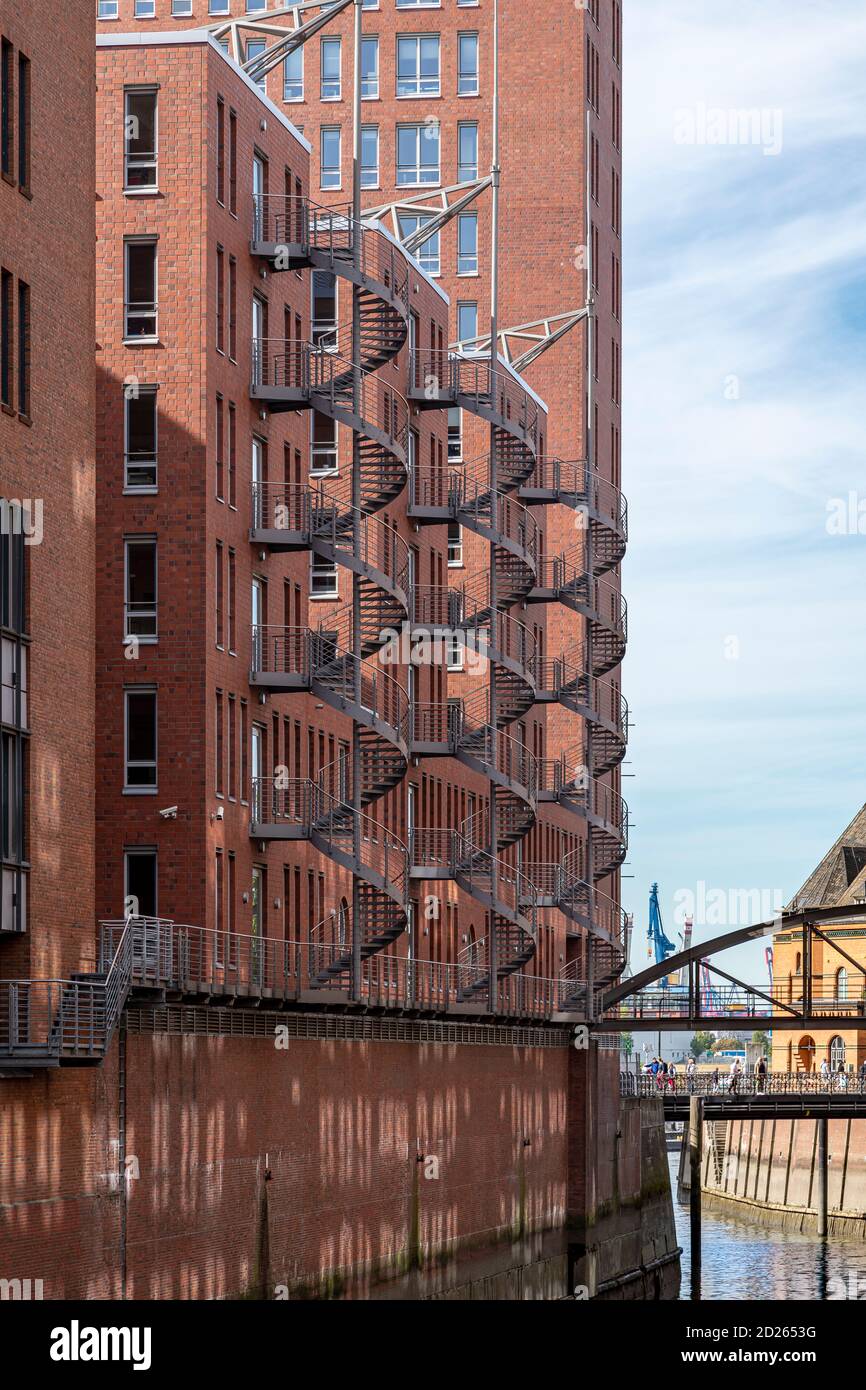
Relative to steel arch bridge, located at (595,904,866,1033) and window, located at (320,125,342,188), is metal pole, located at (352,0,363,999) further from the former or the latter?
window, located at (320,125,342,188)

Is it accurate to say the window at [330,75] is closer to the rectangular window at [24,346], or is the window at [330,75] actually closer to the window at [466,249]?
the window at [466,249]

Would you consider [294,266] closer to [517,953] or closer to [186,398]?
[186,398]

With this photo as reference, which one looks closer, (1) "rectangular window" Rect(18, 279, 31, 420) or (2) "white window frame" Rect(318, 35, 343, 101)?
(1) "rectangular window" Rect(18, 279, 31, 420)

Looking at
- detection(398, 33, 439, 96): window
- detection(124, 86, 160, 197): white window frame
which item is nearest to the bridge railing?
detection(398, 33, 439, 96): window

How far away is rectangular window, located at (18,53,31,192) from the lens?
38969 millimetres

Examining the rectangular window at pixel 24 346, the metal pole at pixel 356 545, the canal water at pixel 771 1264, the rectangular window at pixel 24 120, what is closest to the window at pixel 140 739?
the metal pole at pixel 356 545

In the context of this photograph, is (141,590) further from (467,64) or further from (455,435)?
(467,64)

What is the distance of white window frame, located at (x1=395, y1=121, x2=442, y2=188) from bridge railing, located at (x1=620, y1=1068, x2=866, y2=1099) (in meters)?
33.4

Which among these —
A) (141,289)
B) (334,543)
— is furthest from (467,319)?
(141,289)

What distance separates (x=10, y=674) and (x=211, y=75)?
16207mm

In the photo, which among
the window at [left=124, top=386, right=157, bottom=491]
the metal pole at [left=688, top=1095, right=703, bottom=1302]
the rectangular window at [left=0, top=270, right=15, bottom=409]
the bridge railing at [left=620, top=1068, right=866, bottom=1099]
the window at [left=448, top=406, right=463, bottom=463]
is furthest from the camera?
the bridge railing at [left=620, top=1068, right=866, bottom=1099]

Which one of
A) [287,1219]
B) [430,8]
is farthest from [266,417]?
[430,8]

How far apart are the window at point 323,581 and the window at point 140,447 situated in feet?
45.7
